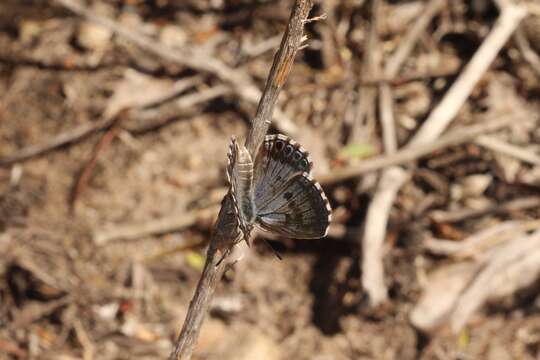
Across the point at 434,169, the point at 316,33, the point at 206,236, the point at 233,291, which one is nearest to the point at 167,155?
the point at 206,236

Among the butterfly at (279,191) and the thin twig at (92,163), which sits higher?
the thin twig at (92,163)

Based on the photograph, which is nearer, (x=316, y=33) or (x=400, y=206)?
(x=400, y=206)

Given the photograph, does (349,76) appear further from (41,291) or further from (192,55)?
(41,291)

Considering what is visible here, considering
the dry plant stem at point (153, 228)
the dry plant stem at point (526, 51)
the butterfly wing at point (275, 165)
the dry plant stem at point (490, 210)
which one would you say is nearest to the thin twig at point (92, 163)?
the dry plant stem at point (153, 228)

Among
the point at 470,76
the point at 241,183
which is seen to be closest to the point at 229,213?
the point at 241,183

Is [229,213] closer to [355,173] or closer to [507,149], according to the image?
[355,173]

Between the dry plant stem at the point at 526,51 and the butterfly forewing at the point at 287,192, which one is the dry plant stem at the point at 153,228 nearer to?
the butterfly forewing at the point at 287,192
